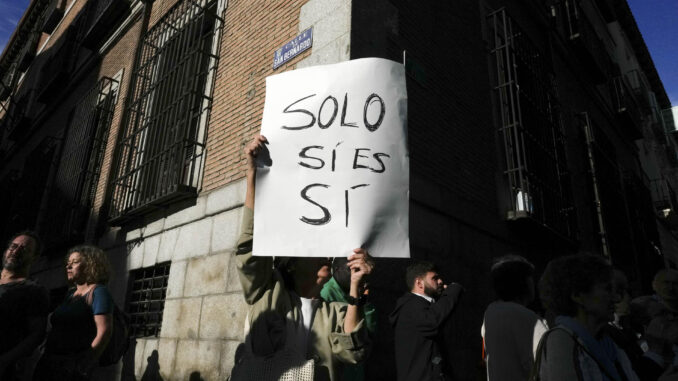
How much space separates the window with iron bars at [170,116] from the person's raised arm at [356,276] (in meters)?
3.93

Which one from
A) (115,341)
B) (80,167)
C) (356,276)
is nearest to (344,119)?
(356,276)

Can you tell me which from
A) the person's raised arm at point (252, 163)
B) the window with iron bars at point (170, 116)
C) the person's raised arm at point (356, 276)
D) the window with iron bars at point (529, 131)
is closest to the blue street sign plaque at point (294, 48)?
the window with iron bars at point (170, 116)

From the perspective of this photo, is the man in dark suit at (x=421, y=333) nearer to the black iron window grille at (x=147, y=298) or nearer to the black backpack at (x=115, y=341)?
the black backpack at (x=115, y=341)

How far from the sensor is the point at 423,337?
2.65 meters

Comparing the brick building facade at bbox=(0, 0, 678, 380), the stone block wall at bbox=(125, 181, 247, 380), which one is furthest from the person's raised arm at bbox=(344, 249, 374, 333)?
the stone block wall at bbox=(125, 181, 247, 380)

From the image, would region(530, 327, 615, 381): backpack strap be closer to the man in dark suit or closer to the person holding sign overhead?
the person holding sign overhead

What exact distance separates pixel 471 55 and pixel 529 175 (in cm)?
195

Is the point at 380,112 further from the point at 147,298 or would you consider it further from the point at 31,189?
the point at 31,189

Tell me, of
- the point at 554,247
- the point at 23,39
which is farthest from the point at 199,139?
the point at 23,39

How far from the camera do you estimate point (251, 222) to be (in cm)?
199

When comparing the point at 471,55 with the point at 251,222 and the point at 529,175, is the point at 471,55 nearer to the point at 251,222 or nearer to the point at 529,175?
the point at 529,175

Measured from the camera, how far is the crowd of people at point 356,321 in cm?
169

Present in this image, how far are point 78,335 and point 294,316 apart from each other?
1.66m

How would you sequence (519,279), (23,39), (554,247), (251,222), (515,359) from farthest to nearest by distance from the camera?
(23,39) < (554,247) < (519,279) < (515,359) < (251,222)
